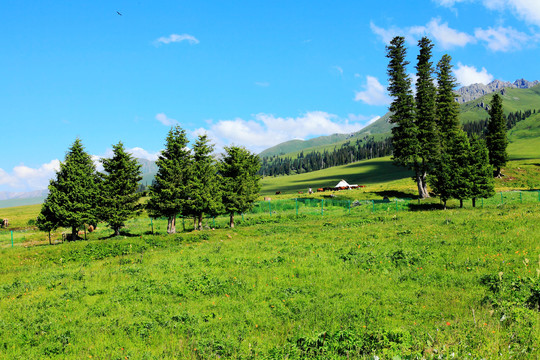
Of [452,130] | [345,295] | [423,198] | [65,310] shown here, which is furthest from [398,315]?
[452,130]

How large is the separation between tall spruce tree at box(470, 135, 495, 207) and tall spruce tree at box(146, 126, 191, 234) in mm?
36087

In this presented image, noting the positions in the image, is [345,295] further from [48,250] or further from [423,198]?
[423,198]

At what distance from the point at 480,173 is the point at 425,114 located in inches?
638

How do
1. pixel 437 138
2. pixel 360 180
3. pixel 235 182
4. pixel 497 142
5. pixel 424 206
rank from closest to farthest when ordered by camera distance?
pixel 235 182 < pixel 424 206 < pixel 437 138 < pixel 497 142 < pixel 360 180

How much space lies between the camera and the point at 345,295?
11094mm

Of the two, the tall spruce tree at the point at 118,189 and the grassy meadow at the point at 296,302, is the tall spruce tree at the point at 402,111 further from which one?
the tall spruce tree at the point at 118,189

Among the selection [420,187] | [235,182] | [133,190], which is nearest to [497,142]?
[420,187]

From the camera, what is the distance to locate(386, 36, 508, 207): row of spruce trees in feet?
130

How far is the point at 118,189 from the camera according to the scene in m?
34.9

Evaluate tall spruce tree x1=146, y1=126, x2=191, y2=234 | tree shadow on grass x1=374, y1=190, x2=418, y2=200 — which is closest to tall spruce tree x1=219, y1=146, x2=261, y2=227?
tall spruce tree x1=146, y1=126, x2=191, y2=234

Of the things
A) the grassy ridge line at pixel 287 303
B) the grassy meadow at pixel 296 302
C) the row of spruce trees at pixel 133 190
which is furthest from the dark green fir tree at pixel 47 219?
the grassy ridge line at pixel 287 303

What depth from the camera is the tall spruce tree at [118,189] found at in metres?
A: 34.0

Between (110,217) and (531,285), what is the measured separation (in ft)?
117

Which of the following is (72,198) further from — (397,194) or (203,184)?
(397,194)
